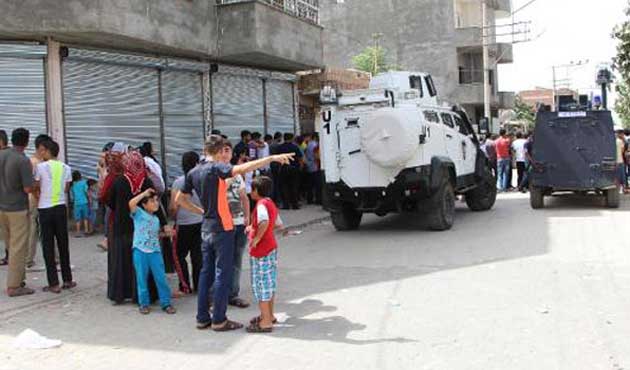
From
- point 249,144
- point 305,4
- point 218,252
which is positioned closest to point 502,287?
point 218,252

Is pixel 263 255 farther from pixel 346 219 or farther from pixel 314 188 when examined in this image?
pixel 314 188

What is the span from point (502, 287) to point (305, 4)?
13631 millimetres

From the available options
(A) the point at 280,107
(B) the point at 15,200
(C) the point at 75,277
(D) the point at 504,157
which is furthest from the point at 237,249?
(D) the point at 504,157

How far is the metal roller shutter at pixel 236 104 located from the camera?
1736 centimetres

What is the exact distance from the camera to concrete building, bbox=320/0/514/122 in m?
44.5

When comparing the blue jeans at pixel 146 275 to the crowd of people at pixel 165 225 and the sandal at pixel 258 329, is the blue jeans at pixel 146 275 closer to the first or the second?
the crowd of people at pixel 165 225

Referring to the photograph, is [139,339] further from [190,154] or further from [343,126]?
[343,126]

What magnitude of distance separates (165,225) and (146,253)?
0.60 metres

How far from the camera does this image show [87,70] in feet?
44.3

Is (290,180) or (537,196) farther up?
(290,180)

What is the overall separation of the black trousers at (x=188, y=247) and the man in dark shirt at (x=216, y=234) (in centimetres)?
142

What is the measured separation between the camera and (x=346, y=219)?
1312 cm

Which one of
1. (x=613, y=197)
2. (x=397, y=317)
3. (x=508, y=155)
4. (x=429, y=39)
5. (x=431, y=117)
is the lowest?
(x=397, y=317)

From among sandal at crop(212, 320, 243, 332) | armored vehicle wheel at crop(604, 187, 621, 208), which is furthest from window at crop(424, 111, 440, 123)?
sandal at crop(212, 320, 243, 332)
